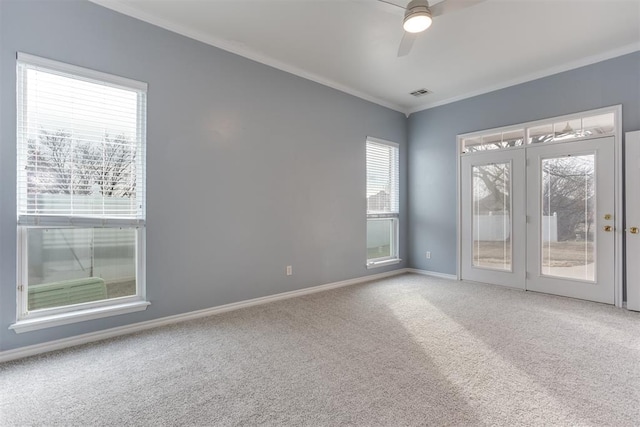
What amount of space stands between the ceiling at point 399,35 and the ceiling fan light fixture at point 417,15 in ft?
2.13

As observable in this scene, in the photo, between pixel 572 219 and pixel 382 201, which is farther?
pixel 382 201

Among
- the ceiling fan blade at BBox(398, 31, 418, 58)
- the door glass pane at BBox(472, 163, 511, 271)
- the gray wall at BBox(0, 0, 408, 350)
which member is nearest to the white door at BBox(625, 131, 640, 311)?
the door glass pane at BBox(472, 163, 511, 271)

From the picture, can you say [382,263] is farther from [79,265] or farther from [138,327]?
[79,265]

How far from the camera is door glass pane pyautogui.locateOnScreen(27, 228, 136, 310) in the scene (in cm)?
248

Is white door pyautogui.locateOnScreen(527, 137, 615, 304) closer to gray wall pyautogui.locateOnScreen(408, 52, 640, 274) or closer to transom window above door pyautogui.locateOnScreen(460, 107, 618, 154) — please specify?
transom window above door pyautogui.locateOnScreen(460, 107, 618, 154)

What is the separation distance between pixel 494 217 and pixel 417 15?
3.57 metres

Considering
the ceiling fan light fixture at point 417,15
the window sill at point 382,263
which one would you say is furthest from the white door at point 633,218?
the ceiling fan light fixture at point 417,15

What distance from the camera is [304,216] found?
13.7ft

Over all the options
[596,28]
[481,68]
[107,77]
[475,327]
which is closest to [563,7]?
[596,28]

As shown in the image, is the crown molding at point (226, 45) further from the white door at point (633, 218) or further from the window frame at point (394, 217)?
the white door at point (633, 218)

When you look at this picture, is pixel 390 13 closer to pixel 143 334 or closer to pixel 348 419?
pixel 348 419

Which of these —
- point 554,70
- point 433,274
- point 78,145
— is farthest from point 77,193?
point 554,70

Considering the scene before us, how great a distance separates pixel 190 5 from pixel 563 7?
11.2 feet

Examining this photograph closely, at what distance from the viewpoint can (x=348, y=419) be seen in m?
1.66
